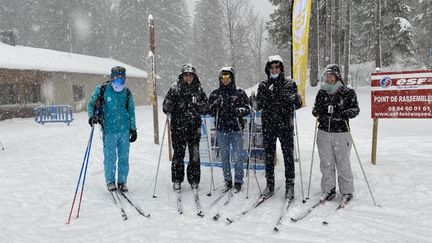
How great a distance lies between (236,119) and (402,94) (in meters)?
3.24

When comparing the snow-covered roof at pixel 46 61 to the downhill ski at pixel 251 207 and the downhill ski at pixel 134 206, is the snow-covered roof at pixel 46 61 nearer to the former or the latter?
the downhill ski at pixel 134 206

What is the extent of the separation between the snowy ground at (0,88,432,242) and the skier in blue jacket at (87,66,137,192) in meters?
0.57

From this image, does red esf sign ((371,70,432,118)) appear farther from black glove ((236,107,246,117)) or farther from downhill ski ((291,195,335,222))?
black glove ((236,107,246,117))

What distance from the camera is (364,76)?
32625mm

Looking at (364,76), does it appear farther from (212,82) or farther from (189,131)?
(189,131)

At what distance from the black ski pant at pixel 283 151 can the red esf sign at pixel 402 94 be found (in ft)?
7.79

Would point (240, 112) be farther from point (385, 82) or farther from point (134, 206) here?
point (385, 82)

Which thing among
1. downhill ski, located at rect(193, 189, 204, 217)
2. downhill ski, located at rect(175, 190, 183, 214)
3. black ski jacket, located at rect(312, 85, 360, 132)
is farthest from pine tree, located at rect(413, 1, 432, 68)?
downhill ski, located at rect(175, 190, 183, 214)

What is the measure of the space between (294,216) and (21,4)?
174ft

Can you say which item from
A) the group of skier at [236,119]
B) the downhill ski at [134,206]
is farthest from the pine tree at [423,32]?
the downhill ski at [134,206]

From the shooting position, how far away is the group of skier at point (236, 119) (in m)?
5.18

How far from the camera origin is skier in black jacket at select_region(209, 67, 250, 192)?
18.7ft

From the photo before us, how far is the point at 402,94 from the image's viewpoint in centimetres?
639

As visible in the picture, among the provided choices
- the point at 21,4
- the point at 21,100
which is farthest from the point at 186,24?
the point at 21,100
